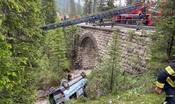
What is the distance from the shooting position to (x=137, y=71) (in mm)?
14859

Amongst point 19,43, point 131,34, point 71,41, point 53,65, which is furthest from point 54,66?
point 19,43

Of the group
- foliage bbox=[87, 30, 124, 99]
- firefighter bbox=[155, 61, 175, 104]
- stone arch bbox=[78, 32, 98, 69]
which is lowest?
stone arch bbox=[78, 32, 98, 69]

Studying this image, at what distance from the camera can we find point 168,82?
4719 millimetres

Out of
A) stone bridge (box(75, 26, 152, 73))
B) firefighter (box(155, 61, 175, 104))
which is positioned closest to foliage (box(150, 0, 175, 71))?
stone bridge (box(75, 26, 152, 73))

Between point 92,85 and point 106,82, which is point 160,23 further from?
point 92,85

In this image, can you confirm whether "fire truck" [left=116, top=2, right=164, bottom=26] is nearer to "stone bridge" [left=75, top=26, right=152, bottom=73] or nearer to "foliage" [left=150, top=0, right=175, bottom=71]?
"stone bridge" [left=75, top=26, right=152, bottom=73]

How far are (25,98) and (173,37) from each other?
667 cm

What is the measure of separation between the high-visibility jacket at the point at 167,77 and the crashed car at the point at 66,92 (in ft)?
25.3

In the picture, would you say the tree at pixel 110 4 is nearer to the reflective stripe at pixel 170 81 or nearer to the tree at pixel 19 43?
the tree at pixel 19 43

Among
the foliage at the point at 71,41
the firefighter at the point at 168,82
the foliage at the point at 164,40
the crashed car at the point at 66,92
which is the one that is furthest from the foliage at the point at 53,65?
the firefighter at the point at 168,82

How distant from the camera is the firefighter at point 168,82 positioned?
447 centimetres

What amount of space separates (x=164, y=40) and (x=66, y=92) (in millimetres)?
5927

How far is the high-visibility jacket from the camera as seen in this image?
175 inches

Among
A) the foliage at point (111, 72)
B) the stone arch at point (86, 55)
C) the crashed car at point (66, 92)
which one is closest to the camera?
the foliage at point (111, 72)
